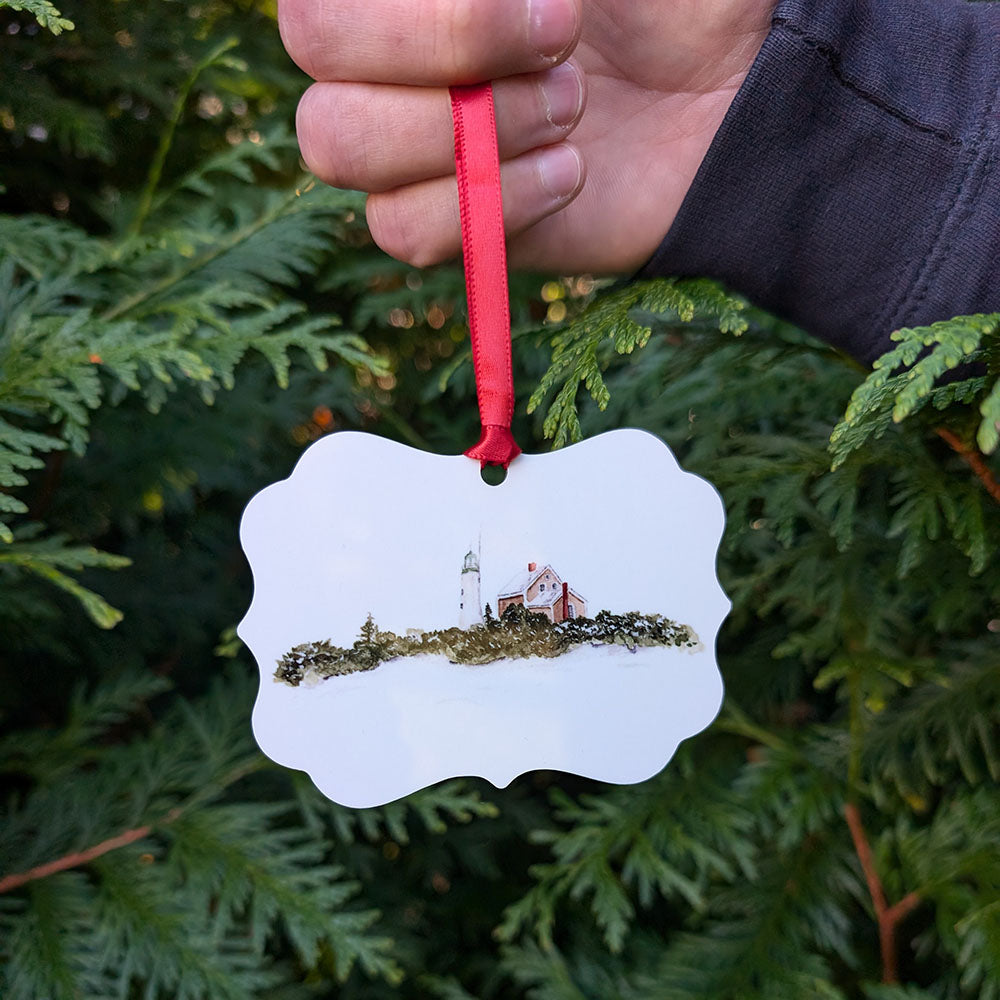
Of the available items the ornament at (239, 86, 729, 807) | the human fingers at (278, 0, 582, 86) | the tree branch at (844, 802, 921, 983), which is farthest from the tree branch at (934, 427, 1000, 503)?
the human fingers at (278, 0, 582, 86)

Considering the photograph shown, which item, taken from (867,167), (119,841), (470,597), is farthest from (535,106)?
(119,841)

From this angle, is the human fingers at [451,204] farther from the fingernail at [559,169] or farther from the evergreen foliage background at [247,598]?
the evergreen foliage background at [247,598]

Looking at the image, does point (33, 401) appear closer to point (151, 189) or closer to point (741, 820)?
point (151, 189)

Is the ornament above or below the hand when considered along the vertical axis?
below

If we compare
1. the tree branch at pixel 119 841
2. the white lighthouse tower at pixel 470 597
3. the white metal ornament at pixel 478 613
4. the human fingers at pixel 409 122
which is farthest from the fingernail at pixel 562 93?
the tree branch at pixel 119 841

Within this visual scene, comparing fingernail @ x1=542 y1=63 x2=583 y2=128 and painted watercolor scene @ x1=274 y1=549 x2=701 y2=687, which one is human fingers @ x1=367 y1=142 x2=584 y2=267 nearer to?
fingernail @ x1=542 y1=63 x2=583 y2=128

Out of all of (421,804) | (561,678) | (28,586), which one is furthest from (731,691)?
(28,586)
